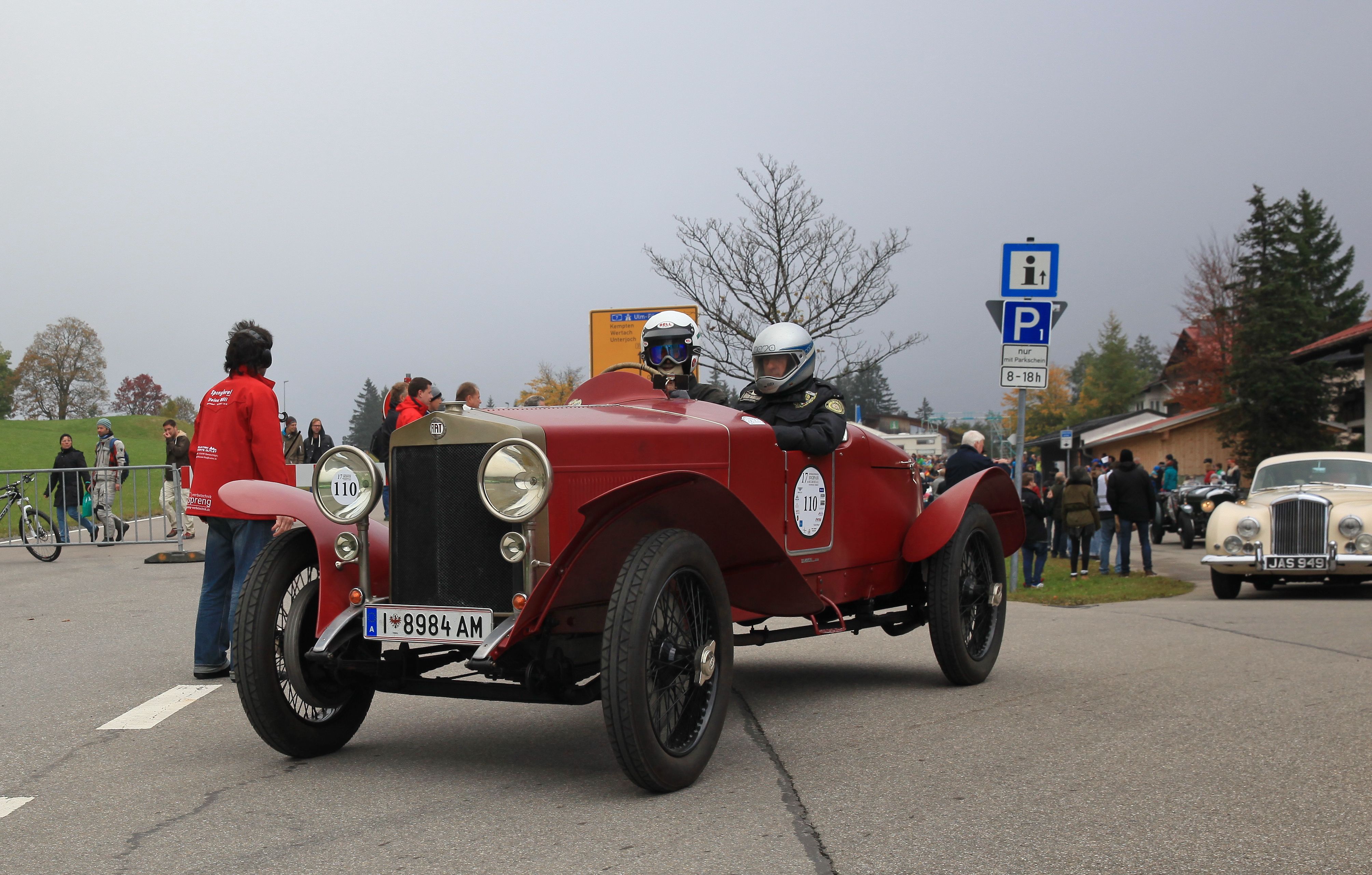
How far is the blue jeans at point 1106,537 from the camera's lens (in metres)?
16.5

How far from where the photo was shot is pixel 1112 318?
109m

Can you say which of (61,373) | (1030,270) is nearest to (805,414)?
(1030,270)

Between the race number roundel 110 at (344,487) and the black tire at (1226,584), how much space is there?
1068 centimetres

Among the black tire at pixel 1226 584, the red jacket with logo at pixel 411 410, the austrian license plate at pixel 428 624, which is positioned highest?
the red jacket with logo at pixel 411 410

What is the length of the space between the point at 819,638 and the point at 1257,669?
294 centimetres

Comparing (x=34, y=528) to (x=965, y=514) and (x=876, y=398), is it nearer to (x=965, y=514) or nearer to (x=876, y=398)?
(x=965, y=514)

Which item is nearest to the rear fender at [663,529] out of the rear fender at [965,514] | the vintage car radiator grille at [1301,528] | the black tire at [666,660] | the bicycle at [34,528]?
the black tire at [666,660]

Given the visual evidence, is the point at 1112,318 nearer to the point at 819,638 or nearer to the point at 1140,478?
the point at 1140,478

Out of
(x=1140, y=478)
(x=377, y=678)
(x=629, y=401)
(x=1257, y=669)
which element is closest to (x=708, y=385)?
(x=629, y=401)

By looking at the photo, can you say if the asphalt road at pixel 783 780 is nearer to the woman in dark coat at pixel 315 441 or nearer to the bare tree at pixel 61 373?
the woman in dark coat at pixel 315 441

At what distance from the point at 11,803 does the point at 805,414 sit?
3.48m

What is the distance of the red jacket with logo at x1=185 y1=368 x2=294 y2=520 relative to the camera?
6.33m

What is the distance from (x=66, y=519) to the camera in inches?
634

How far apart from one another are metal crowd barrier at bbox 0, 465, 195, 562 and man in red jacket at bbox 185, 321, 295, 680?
860cm
